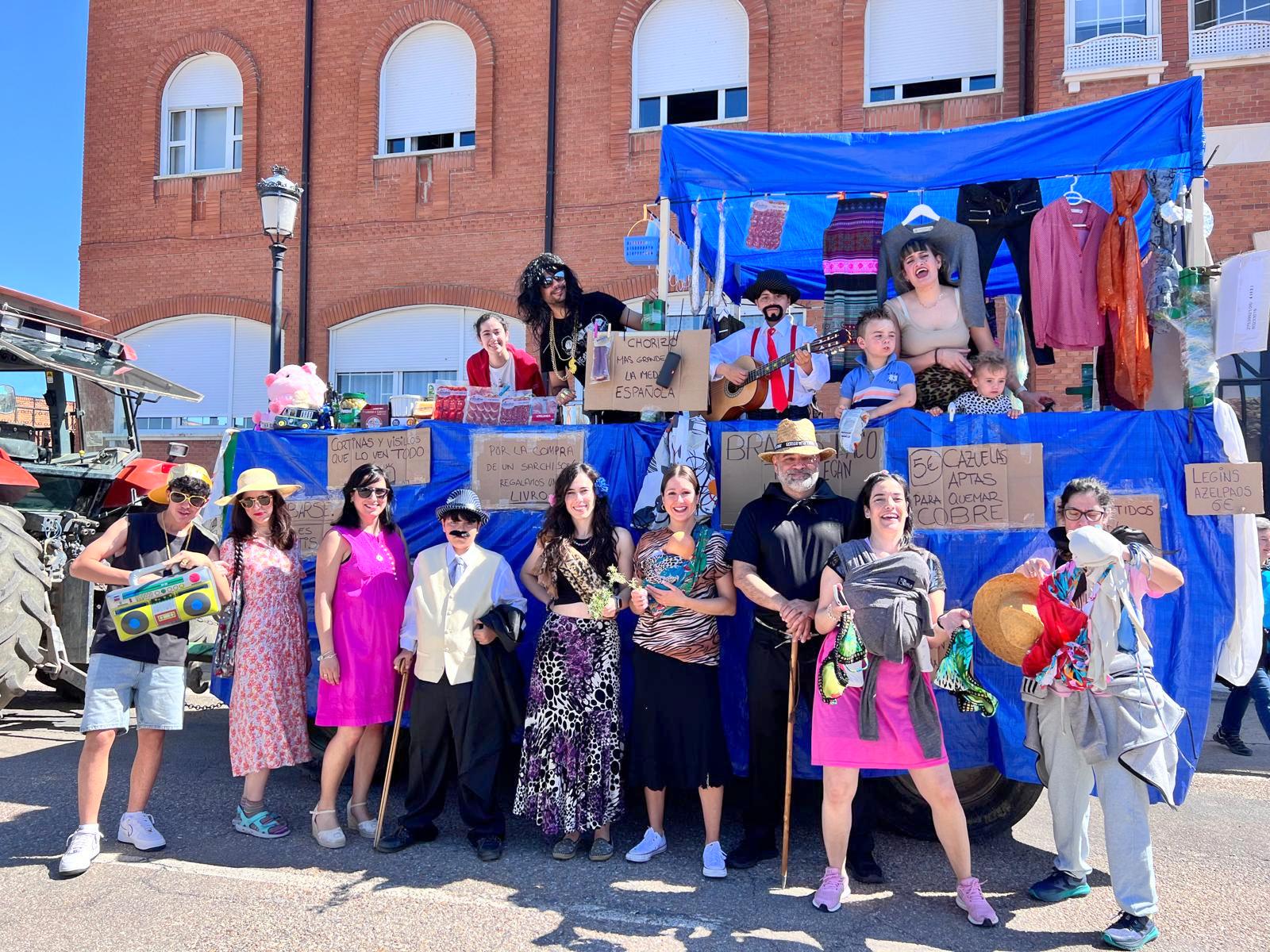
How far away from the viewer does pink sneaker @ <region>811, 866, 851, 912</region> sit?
395 centimetres

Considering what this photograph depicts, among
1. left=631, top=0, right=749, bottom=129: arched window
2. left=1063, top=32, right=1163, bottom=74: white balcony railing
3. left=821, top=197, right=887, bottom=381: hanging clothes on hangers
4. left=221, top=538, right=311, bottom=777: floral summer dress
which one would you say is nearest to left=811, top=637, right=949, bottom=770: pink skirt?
left=221, top=538, right=311, bottom=777: floral summer dress

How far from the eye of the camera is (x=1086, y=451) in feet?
15.0

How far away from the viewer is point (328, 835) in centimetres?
464

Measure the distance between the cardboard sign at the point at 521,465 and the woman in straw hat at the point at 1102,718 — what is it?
2.42m

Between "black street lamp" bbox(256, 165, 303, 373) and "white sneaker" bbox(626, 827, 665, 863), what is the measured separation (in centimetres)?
588

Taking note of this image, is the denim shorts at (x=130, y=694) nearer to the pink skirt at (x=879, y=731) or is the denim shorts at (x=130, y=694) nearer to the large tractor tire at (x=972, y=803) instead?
the pink skirt at (x=879, y=731)

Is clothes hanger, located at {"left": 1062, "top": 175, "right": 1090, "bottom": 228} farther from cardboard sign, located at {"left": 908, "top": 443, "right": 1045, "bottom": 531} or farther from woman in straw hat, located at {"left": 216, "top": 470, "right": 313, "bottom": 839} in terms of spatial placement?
woman in straw hat, located at {"left": 216, "top": 470, "right": 313, "bottom": 839}

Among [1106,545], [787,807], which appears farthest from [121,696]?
[1106,545]

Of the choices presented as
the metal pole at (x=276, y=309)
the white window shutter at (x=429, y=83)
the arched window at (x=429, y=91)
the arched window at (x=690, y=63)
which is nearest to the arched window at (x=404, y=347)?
the arched window at (x=429, y=91)

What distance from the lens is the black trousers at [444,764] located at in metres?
4.62

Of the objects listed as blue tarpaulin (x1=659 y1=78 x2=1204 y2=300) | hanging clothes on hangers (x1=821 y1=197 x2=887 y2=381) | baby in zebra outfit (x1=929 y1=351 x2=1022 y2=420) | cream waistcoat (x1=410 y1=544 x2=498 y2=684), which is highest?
blue tarpaulin (x1=659 y1=78 x2=1204 y2=300)

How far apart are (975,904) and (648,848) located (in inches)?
54.9

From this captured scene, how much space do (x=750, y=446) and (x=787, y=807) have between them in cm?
176

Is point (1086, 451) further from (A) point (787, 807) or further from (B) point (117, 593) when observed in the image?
(B) point (117, 593)
